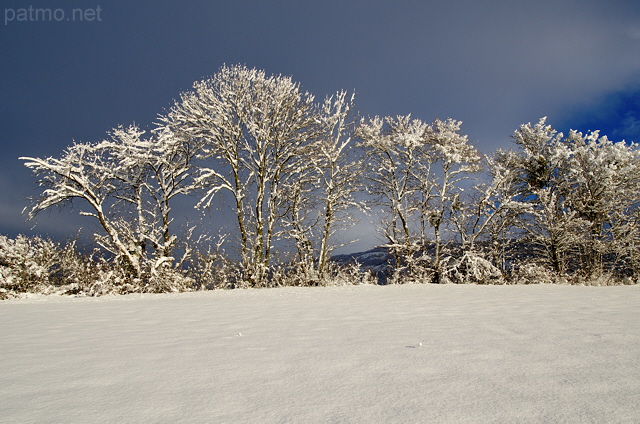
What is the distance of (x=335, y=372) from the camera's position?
2.03 m

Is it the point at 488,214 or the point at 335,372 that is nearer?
the point at 335,372

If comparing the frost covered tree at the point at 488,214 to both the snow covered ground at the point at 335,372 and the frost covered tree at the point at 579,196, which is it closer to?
the frost covered tree at the point at 579,196

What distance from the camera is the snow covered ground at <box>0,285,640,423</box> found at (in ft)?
4.77

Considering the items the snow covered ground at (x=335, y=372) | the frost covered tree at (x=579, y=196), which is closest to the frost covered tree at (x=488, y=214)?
the frost covered tree at (x=579, y=196)

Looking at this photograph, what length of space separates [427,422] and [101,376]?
195 centimetres

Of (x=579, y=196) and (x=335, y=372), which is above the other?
(x=579, y=196)

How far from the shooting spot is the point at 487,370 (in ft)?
6.45

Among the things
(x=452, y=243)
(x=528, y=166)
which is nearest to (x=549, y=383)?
(x=452, y=243)

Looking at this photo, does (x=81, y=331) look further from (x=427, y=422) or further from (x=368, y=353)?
(x=427, y=422)

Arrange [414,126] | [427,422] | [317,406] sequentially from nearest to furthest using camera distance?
[427,422]
[317,406]
[414,126]

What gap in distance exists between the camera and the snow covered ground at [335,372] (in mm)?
1455

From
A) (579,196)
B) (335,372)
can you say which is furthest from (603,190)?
(335,372)

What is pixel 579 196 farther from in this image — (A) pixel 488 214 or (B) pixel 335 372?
(B) pixel 335 372

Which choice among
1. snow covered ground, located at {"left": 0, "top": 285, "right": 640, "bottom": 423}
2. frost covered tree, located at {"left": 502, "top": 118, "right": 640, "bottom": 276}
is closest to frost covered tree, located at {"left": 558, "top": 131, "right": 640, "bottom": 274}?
frost covered tree, located at {"left": 502, "top": 118, "right": 640, "bottom": 276}
